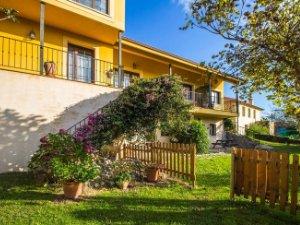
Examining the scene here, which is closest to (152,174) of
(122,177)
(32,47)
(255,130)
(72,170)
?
(122,177)

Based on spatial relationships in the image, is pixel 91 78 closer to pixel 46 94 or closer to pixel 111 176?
pixel 46 94

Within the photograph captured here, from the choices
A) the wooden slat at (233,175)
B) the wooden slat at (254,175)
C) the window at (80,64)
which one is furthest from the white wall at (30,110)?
the wooden slat at (254,175)

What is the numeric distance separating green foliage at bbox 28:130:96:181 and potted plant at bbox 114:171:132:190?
3.96 feet

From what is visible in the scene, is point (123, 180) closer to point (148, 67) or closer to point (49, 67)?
point (49, 67)

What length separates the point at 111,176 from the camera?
1065 cm

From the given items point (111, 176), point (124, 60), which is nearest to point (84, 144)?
point (111, 176)

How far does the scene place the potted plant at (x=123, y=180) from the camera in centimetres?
1024

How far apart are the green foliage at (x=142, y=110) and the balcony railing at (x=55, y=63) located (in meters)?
3.33

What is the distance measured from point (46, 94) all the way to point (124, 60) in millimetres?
10624

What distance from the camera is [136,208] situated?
8.12 m

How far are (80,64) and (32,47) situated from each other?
277 centimetres

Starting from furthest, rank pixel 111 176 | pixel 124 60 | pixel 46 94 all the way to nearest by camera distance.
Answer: pixel 124 60 < pixel 46 94 < pixel 111 176

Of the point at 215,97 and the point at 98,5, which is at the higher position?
the point at 98,5

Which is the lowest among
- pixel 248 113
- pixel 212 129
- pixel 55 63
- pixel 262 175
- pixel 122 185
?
pixel 122 185
